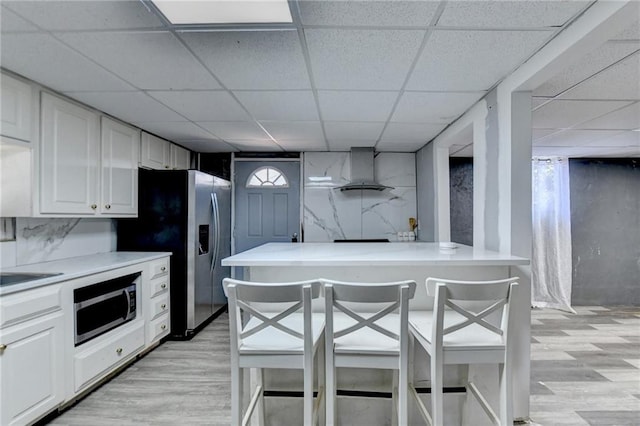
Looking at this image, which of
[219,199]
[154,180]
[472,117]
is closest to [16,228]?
[154,180]

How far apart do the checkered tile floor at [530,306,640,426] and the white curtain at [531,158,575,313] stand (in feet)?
1.65

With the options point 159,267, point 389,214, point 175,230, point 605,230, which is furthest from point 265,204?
point 605,230

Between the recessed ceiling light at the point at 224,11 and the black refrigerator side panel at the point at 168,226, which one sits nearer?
the recessed ceiling light at the point at 224,11

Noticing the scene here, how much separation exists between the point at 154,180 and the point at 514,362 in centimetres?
355

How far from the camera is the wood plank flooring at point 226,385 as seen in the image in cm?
212

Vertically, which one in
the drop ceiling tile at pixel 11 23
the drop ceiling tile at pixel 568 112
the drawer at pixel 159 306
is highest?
the drop ceiling tile at pixel 11 23

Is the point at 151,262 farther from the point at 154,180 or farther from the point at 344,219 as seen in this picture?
the point at 344,219

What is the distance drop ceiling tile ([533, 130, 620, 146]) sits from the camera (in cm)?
361

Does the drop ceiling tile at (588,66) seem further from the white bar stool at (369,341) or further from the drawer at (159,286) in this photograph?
the drawer at (159,286)

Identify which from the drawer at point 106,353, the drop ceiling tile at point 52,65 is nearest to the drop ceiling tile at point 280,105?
the drop ceiling tile at point 52,65

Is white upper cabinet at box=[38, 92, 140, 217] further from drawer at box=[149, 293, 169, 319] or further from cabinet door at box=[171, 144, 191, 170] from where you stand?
drawer at box=[149, 293, 169, 319]

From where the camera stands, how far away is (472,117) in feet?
9.32

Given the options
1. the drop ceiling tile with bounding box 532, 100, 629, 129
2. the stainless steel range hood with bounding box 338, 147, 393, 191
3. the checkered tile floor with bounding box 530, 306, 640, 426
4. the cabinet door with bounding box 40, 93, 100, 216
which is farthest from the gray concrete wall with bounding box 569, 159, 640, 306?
the cabinet door with bounding box 40, 93, 100, 216

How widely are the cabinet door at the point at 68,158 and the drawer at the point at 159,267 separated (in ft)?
2.28
